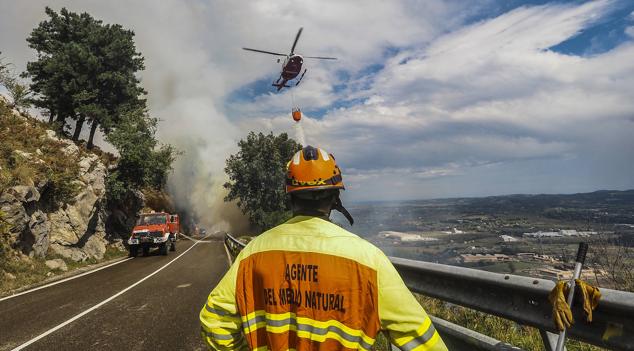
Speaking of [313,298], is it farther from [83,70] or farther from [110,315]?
[83,70]

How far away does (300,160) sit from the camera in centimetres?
233

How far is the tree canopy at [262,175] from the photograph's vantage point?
51.8 m

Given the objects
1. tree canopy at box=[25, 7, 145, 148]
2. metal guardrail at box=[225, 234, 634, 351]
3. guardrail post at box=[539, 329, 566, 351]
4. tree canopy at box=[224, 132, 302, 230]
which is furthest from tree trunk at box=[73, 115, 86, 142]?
guardrail post at box=[539, 329, 566, 351]

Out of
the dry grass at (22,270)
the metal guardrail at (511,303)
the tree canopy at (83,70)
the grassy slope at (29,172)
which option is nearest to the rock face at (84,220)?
the grassy slope at (29,172)

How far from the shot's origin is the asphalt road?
6371 mm

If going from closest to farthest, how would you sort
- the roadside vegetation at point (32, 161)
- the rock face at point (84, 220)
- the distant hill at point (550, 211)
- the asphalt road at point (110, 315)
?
the asphalt road at point (110, 315) → the distant hill at point (550, 211) → the roadside vegetation at point (32, 161) → the rock face at point (84, 220)

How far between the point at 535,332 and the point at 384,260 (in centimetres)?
316

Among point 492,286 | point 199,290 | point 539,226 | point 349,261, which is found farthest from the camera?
point 539,226

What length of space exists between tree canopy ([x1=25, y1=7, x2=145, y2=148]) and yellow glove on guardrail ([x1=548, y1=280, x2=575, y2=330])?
1409 inches

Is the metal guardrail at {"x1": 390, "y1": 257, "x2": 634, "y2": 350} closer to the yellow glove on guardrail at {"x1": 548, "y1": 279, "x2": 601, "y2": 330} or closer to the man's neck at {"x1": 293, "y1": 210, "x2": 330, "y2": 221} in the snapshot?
the yellow glove on guardrail at {"x1": 548, "y1": 279, "x2": 601, "y2": 330}

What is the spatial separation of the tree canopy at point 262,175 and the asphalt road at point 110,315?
3849cm

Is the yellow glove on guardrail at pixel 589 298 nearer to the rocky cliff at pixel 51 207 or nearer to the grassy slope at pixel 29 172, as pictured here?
the grassy slope at pixel 29 172

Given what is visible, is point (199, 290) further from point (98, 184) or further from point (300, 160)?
point (98, 184)

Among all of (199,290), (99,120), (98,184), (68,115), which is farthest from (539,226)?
(68,115)
